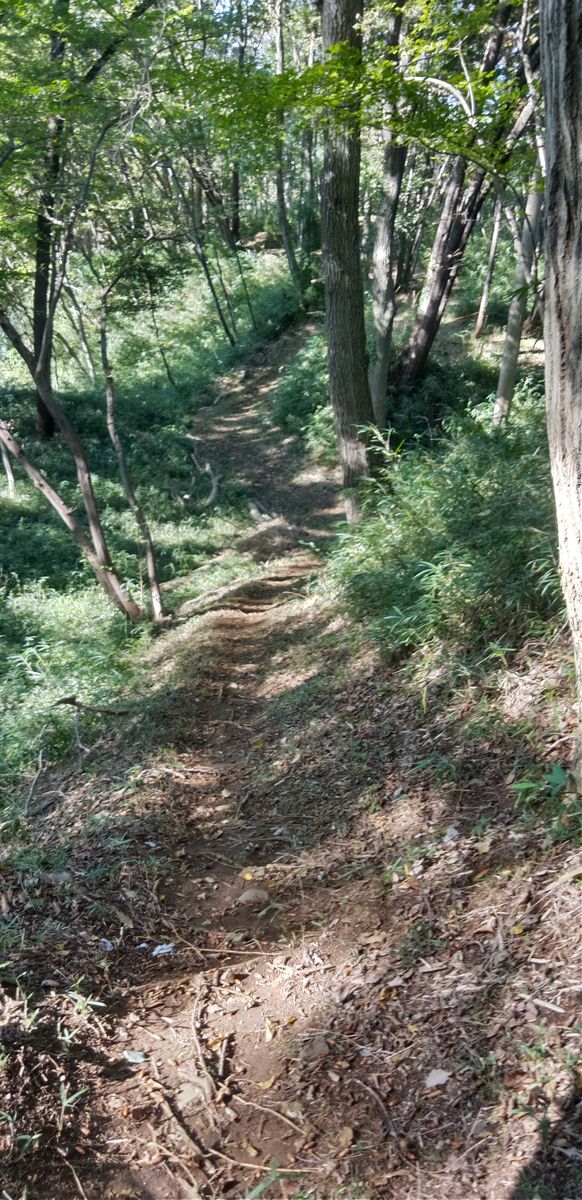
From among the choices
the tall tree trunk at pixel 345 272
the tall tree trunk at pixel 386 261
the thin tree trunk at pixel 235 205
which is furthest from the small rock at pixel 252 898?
the thin tree trunk at pixel 235 205

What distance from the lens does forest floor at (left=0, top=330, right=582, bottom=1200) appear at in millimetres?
2469

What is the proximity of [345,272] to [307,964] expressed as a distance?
6.96 m

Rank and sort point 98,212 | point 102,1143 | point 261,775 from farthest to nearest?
point 98,212, point 261,775, point 102,1143

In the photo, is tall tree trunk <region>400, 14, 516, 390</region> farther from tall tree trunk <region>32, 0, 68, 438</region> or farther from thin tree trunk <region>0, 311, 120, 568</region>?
thin tree trunk <region>0, 311, 120, 568</region>

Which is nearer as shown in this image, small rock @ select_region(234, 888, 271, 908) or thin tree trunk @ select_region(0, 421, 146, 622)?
small rock @ select_region(234, 888, 271, 908)

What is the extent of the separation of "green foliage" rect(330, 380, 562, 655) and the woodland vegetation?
25 mm

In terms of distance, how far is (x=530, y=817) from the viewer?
3.50 m

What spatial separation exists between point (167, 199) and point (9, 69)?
19763 mm

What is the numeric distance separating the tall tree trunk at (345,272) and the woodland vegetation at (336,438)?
28 millimetres

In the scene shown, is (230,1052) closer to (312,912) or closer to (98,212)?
(312,912)

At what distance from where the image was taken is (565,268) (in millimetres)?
2652

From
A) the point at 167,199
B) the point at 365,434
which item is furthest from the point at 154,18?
the point at 167,199

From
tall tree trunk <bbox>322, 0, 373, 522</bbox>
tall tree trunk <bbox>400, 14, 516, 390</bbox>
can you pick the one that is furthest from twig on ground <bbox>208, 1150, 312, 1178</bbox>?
tall tree trunk <bbox>400, 14, 516, 390</bbox>

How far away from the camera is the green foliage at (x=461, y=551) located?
4.79 m
